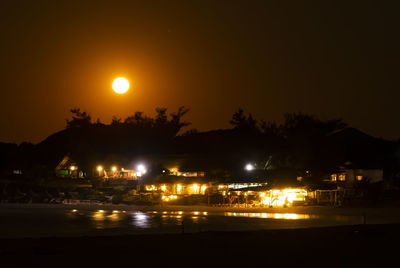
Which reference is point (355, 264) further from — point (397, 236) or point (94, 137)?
point (94, 137)

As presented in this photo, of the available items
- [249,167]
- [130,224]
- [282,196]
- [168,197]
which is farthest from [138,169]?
[130,224]

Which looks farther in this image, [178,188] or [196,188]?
[178,188]

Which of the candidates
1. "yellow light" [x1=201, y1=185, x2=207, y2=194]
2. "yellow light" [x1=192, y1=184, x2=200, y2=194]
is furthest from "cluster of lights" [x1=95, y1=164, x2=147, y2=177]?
"yellow light" [x1=201, y1=185, x2=207, y2=194]

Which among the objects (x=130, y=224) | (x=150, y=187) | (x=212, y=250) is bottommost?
(x=212, y=250)

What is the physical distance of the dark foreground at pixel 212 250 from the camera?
15.4m

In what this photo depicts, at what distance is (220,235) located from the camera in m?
20.9

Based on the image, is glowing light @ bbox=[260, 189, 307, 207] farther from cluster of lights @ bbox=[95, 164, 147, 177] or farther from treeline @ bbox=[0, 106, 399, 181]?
cluster of lights @ bbox=[95, 164, 147, 177]

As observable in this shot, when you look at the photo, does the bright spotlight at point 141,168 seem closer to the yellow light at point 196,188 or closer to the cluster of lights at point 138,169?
the cluster of lights at point 138,169

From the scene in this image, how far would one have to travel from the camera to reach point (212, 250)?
1744 cm

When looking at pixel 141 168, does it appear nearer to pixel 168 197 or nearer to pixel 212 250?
pixel 168 197

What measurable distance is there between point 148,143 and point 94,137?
690 cm

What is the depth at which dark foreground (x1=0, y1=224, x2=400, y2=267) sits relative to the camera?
50.4 feet

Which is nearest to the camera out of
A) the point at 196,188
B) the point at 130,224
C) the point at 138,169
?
the point at 130,224

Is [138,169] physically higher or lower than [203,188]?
higher
